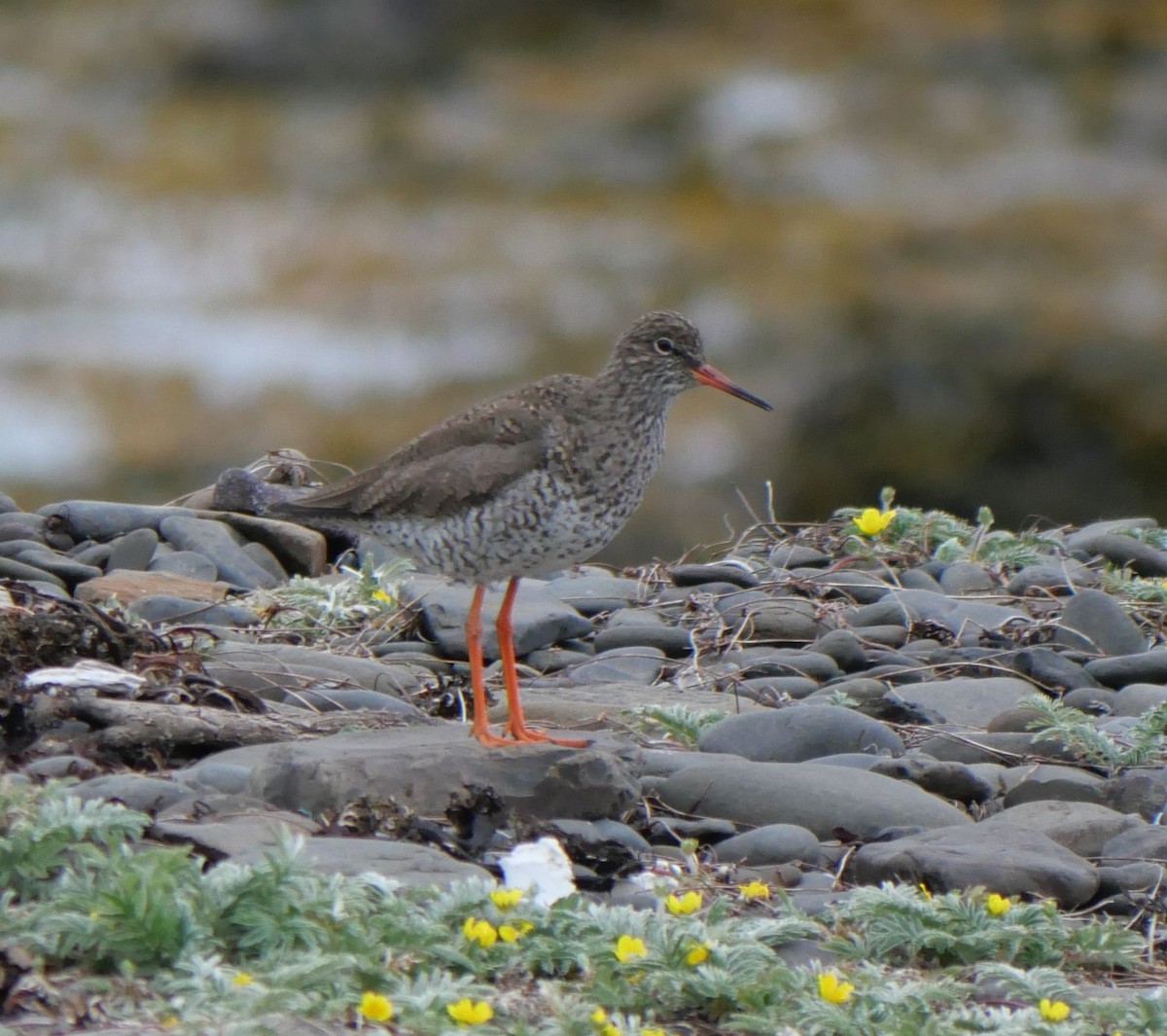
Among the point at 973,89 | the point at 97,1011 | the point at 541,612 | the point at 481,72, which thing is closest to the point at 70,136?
the point at 481,72

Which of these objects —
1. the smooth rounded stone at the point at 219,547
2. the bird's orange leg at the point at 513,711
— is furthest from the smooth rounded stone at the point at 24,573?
the bird's orange leg at the point at 513,711

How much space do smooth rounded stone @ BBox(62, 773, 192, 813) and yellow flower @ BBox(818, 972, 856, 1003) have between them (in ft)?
4.89

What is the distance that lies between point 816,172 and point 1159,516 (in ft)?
28.3

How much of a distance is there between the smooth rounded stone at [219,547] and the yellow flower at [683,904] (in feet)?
10.7

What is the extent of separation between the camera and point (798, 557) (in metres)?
7.23

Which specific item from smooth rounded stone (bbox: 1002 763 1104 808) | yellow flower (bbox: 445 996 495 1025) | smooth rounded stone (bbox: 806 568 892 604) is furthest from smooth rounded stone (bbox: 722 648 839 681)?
yellow flower (bbox: 445 996 495 1025)

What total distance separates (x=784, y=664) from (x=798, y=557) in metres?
1.39

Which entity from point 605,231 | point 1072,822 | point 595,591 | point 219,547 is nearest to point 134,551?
point 219,547

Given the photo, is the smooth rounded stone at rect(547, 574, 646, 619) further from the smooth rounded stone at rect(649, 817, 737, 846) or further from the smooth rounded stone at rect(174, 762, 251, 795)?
the smooth rounded stone at rect(174, 762, 251, 795)

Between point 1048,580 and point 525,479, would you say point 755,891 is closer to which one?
point 525,479

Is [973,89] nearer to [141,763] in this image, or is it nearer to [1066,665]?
[1066,665]

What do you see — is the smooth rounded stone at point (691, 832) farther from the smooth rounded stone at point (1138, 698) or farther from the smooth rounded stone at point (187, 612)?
the smooth rounded stone at point (187, 612)

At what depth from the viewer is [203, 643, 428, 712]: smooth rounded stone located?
5.26 m

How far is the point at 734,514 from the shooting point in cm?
1488
